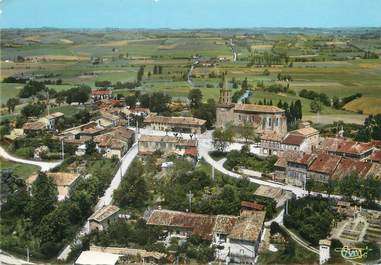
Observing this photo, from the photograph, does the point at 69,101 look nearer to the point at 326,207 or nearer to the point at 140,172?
the point at 140,172

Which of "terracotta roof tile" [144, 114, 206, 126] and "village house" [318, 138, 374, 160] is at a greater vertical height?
"village house" [318, 138, 374, 160]

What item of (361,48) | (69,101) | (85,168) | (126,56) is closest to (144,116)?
(69,101)

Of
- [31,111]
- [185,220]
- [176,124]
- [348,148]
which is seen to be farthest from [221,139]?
[31,111]

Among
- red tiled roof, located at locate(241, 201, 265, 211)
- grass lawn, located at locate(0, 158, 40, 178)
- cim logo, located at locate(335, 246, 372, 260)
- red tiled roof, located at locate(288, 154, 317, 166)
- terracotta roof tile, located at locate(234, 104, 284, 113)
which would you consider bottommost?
grass lawn, located at locate(0, 158, 40, 178)

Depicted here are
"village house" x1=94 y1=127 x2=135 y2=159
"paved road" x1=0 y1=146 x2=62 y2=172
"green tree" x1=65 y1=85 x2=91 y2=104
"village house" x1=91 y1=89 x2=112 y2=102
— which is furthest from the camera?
"village house" x1=91 y1=89 x2=112 y2=102

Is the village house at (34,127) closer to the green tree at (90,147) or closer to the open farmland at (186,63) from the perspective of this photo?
the green tree at (90,147)

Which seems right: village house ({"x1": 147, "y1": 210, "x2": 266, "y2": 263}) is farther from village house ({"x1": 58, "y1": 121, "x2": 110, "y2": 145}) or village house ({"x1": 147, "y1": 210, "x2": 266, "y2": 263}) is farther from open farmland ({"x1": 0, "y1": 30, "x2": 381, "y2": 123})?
open farmland ({"x1": 0, "y1": 30, "x2": 381, "y2": 123})

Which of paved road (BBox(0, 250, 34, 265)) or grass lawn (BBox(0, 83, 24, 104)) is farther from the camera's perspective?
grass lawn (BBox(0, 83, 24, 104))

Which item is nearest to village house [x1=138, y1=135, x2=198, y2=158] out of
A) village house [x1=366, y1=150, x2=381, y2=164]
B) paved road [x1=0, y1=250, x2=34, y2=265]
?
village house [x1=366, y1=150, x2=381, y2=164]
